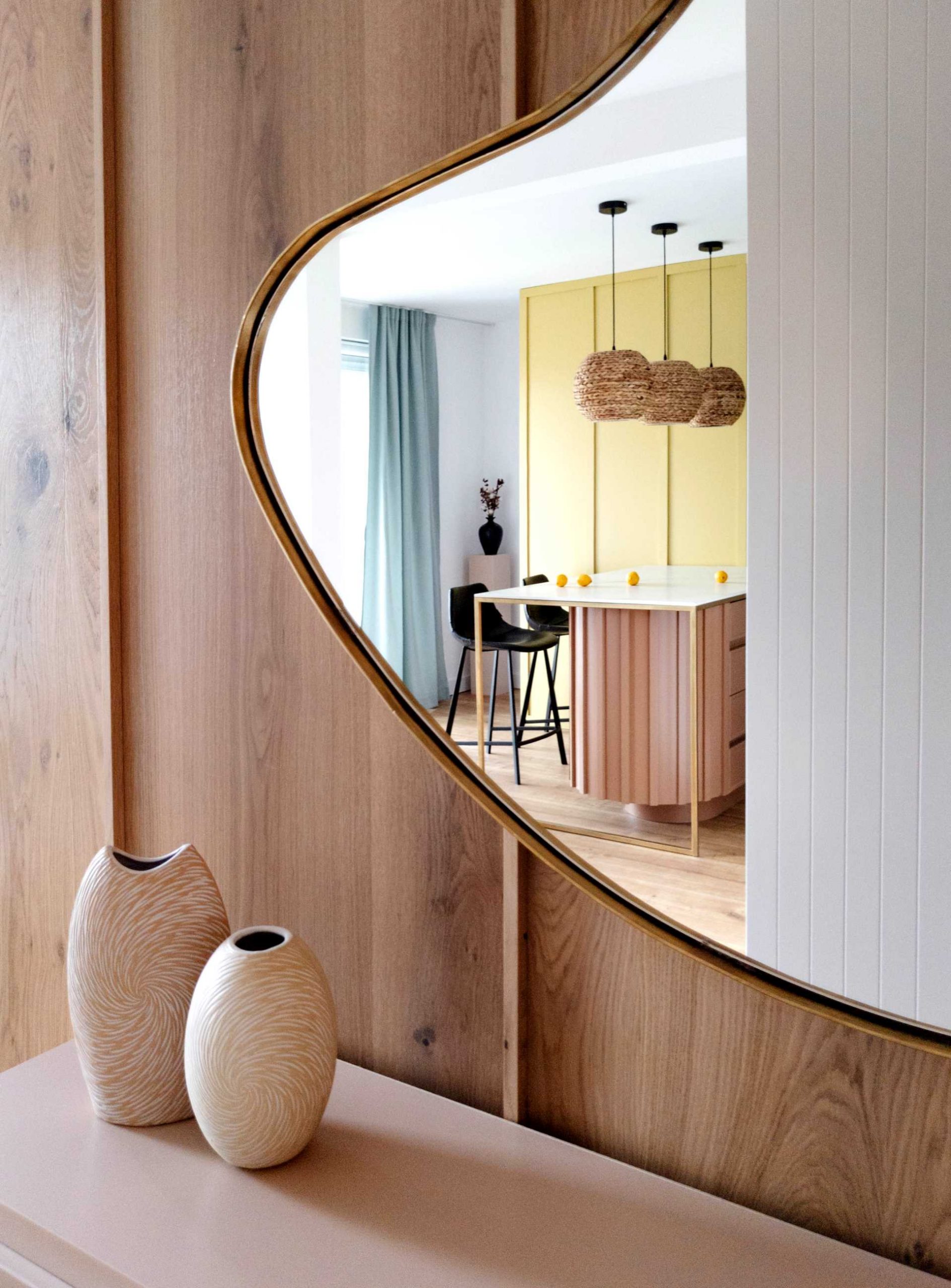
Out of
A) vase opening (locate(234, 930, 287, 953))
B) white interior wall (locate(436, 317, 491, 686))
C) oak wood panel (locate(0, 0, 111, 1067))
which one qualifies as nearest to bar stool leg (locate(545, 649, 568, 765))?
white interior wall (locate(436, 317, 491, 686))

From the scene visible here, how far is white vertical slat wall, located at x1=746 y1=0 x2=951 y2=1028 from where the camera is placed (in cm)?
67

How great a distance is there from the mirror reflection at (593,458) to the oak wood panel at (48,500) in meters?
0.53

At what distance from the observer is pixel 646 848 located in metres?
0.83

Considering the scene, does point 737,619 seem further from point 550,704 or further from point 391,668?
point 391,668

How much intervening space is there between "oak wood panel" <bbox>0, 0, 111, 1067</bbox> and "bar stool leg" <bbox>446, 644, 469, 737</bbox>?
566 mm

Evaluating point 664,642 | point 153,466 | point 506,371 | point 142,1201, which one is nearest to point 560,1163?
point 142,1201

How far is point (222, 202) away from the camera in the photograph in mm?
1188

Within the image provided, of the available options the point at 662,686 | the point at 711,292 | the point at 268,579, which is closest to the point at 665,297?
the point at 711,292

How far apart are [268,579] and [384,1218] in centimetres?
65

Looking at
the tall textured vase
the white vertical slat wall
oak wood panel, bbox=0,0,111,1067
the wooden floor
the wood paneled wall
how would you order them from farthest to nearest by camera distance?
oak wood panel, bbox=0,0,111,1067
the tall textured vase
the wood paneled wall
the wooden floor
the white vertical slat wall

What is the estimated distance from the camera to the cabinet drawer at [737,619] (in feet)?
2.44

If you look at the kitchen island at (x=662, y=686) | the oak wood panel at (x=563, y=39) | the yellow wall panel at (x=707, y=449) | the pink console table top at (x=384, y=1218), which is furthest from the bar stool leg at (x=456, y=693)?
the oak wood panel at (x=563, y=39)

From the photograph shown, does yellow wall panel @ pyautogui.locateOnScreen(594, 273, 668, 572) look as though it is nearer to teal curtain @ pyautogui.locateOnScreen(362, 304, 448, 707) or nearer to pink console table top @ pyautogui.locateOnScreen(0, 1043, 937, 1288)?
teal curtain @ pyautogui.locateOnScreen(362, 304, 448, 707)

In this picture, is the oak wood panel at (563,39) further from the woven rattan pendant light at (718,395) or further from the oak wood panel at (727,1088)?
the oak wood panel at (727,1088)
